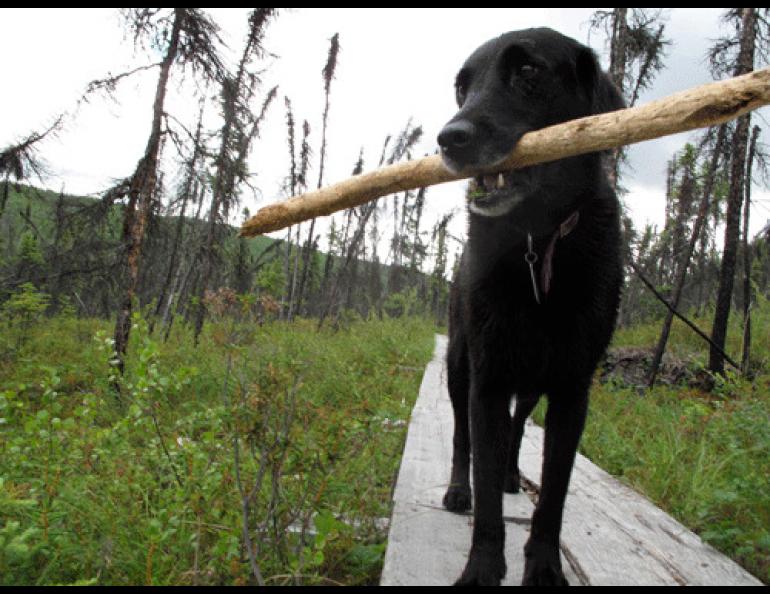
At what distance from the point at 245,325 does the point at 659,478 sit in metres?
2.98

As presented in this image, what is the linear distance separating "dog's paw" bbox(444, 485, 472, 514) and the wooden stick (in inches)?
58.4

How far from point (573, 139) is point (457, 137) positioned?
A: 1.35 ft

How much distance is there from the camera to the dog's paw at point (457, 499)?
2.50 metres

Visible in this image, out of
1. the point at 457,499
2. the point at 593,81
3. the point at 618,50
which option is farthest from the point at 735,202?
the point at 457,499

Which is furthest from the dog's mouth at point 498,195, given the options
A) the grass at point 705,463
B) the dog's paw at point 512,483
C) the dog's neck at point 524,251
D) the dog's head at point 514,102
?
the grass at point 705,463

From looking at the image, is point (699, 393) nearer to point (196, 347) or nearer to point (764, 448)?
point (764, 448)

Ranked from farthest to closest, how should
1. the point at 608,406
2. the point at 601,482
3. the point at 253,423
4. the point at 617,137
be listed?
the point at 608,406, the point at 601,482, the point at 253,423, the point at 617,137

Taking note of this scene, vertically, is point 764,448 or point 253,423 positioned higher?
point 253,423

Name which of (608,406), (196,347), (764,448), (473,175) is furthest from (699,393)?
(473,175)

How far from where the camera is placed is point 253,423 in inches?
67.8

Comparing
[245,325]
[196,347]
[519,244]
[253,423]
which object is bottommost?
[196,347]

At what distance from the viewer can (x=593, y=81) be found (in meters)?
2.28

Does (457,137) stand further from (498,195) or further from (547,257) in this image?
(547,257)

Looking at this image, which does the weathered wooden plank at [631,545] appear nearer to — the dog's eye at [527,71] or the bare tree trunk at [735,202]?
the dog's eye at [527,71]
